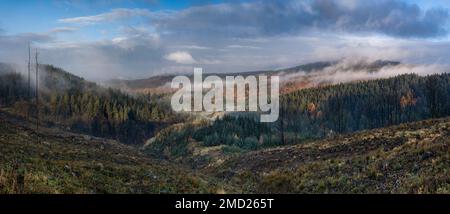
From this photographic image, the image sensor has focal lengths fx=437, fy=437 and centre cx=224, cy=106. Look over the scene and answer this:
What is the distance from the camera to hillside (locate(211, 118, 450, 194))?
22.8 metres

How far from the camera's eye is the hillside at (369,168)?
22.8 meters

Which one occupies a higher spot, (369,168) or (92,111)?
(369,168)

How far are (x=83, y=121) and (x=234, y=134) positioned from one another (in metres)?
69.9

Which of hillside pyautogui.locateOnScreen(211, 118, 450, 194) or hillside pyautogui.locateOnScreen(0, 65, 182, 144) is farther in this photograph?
hillside pyautogui.locateOnScreen(0, 65, 182, 144)

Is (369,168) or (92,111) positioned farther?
(92,111)

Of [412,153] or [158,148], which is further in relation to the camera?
[158,148]

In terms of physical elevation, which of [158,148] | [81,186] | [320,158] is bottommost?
[158,148]

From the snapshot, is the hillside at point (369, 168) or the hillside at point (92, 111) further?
the hillside at point (92, 111)

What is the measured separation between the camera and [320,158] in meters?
44.6

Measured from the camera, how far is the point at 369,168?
2956 cm

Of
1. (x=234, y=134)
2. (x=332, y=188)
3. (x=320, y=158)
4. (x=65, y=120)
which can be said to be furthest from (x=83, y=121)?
(x=332, y=188)
